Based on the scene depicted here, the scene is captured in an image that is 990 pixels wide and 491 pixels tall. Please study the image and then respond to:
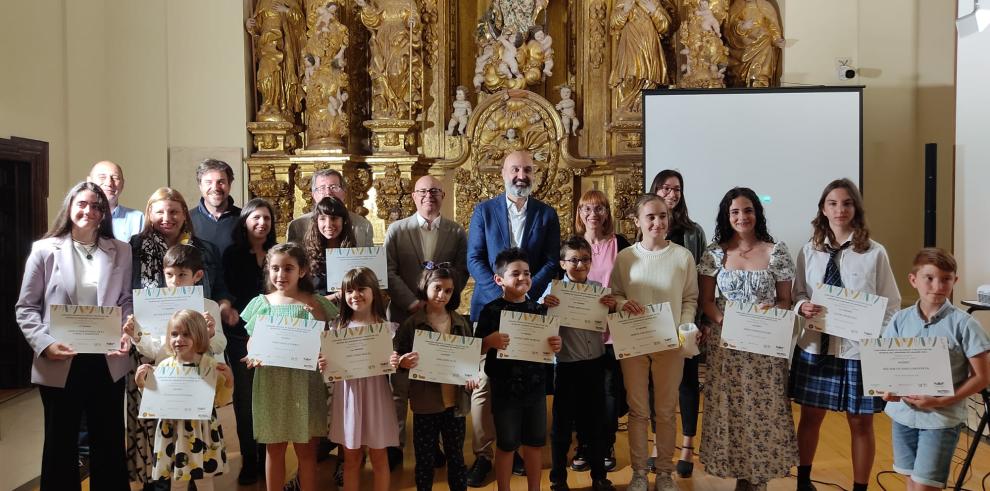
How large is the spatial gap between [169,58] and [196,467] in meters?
5.37

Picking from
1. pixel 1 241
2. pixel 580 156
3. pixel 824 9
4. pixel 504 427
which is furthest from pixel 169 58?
pixel 824 9

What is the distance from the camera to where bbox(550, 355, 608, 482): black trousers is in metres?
3.88

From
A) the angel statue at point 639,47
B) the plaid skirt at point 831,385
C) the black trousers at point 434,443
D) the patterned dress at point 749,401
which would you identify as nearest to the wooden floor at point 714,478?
the patterned dress at point 749,401

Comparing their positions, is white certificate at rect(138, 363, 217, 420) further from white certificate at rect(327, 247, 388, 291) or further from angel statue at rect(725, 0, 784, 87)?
angel statue at rect(725, 0, 784, 87)

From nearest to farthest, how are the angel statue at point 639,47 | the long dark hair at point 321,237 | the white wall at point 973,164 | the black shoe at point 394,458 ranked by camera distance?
the long dark hair at point 321,237, the black shoe at point 394,458, the white wall at point 973,164, the angel statue at point 639,47

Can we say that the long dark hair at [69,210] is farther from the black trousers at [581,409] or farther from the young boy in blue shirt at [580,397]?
the black trousers at [581,409]

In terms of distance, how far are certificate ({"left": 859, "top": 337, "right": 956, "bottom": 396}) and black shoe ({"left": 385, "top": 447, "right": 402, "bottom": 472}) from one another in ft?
8.24

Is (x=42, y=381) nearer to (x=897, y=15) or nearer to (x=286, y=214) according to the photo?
(x=286, y=214)

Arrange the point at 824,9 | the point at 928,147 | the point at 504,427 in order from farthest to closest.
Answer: the point at 824,9 → the point at 928,147 → the point at 504,427

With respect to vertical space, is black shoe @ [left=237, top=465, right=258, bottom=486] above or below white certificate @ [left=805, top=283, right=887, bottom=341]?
below

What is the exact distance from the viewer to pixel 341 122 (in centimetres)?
764

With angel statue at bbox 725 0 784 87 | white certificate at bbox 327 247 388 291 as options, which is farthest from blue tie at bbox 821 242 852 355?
angel statue at bbox 725 0 784 87

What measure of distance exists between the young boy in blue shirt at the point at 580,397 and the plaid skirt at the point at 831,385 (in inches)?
37.5

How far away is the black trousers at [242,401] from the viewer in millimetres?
4168
